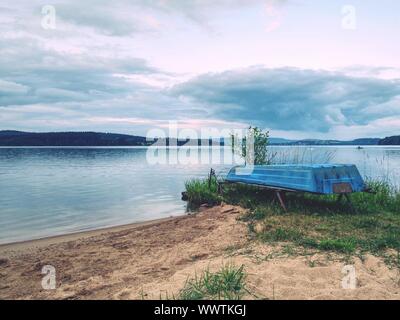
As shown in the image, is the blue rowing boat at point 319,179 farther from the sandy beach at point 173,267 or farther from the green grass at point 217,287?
the green grass at point 217,287

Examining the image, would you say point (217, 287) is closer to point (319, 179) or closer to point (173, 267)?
point (173, 267)

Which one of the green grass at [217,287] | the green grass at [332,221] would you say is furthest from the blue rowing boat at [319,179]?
the green grass at [217,287]

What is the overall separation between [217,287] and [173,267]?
72.6 inches

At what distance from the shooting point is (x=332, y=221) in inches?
351

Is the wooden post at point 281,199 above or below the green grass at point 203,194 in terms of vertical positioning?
above

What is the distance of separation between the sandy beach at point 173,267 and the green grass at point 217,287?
16 centimetres

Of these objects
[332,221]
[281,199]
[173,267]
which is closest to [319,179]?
[281,199]

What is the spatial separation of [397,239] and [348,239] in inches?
36.4

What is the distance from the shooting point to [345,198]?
11.7 meters

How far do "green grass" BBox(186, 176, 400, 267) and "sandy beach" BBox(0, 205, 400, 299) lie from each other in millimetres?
528

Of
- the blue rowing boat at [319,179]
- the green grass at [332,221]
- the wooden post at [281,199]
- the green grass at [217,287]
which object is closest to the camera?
the green grass at [217,287]

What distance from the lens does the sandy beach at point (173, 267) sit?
4988 millimetres
